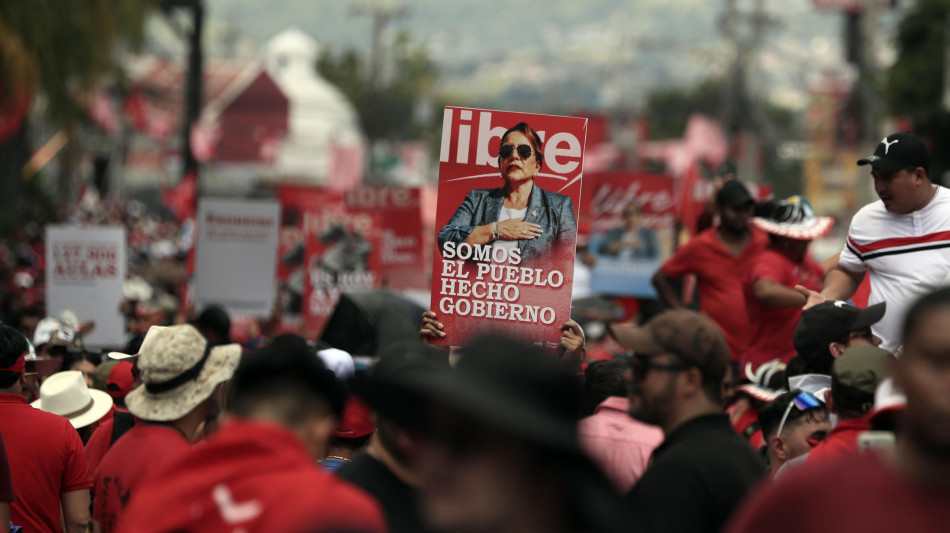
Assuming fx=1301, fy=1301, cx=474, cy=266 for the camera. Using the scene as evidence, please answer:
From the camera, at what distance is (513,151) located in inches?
231

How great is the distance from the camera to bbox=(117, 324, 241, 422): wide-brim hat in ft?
14.3

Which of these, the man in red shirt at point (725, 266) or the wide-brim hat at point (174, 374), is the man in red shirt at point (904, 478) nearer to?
the wide-brim hat at point (174, 374)

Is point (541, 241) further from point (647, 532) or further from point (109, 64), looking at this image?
point (109, 64)

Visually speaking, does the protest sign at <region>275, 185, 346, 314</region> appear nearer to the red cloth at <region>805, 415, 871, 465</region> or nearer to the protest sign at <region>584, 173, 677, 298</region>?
the protest sign at <region>584, 173, 677, 298</region>

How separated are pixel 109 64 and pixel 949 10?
1551 cm

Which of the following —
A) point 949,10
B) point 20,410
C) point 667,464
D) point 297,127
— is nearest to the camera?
point 667,464

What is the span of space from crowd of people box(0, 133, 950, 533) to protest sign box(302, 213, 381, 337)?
661 cm

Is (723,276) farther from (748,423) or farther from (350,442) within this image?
(350,442)

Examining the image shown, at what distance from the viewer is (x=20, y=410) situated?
17.7 feet

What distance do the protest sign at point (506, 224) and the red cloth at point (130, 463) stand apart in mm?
1692

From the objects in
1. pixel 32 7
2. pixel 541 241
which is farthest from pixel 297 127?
pixel 541 241

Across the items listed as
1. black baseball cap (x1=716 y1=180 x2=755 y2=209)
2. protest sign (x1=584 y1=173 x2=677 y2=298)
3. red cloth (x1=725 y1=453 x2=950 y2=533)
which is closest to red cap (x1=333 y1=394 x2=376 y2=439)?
red cloth (x1=725 y1=453 x2=950 y2=533)

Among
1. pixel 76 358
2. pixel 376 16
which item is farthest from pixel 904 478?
pixel 376 16

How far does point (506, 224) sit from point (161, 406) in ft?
6.36
